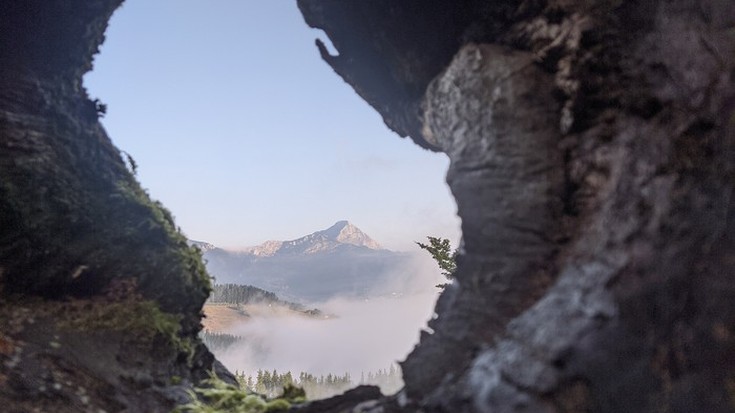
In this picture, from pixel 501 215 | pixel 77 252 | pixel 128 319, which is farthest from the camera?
pixel 77 252

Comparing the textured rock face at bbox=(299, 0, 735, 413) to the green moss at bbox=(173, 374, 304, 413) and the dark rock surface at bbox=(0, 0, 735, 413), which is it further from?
the green moss at bbox=(173, 374, 304, 413)

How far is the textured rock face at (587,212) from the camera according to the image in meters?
3.19

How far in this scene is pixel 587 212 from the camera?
167 inches

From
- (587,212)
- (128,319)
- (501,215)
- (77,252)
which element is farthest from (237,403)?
(587,212)

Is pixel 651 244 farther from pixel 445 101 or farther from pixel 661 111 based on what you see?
pixel 445 101

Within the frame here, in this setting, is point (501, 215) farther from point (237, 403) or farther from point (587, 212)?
point (237, 403)

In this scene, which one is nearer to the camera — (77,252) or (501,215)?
(501,215)

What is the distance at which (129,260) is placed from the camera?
711 centimetres

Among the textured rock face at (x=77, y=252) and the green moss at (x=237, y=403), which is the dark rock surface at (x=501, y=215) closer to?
the textured rock face at (x=77, y=252)

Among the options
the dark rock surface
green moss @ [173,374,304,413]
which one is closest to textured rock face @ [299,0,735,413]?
the dark rock surface

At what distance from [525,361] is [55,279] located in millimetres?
6353

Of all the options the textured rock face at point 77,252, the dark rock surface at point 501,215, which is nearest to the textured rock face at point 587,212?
the dark rock surface at point 501,215

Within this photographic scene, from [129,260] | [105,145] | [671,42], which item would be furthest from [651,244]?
[105,145]

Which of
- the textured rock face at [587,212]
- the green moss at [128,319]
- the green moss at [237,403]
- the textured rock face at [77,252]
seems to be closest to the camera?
the textured rock face at [587,212]
